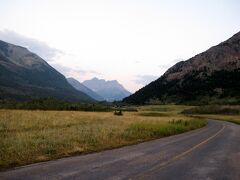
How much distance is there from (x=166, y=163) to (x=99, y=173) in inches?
153

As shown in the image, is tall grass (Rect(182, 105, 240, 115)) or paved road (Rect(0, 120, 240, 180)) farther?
tall grass (Rect(182, 105, 240, 115))

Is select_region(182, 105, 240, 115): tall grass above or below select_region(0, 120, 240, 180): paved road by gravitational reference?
above

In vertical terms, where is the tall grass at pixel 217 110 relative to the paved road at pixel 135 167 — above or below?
above

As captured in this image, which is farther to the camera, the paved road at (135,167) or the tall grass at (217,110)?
the tall grass at (217,110)

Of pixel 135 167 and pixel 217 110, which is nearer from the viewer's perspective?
pixel 135 167

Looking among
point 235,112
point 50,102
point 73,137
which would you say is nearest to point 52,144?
point 73,137

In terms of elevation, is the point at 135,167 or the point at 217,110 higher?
the point at 217,110

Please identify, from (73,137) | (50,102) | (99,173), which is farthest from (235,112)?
(99,173)

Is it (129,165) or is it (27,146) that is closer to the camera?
(129,165)

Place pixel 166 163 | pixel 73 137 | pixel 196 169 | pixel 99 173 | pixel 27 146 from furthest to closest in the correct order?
pixel 73 137
pixel 27 146
pixel 166 163
pixel 196 169
pixel 99 173

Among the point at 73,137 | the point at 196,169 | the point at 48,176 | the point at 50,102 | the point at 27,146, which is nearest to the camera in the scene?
the point at 48,176

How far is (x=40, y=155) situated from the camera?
15922 mm

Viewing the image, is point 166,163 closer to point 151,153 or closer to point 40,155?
point 151,153

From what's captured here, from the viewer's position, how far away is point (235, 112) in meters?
127
